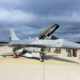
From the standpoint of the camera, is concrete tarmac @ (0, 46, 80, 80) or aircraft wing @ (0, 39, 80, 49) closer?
concrete tarmac @ (0, 46, 80, 80)

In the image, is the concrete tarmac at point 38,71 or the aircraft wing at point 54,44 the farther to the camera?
the aircraft wing at point 54,44

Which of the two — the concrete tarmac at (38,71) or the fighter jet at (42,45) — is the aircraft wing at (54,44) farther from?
the concrete tarmac at (38,71)

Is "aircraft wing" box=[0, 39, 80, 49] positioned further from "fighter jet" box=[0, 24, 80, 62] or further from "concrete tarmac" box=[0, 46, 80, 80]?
"concrete tarmac" box=[0, 46, 80, 80]

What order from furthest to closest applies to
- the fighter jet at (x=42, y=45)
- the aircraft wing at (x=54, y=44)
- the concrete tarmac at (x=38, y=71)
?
the fighter jet at (x=42, y=45) → the aircraft wing at (x=54, y=44) → the concrete tarmac at (x=38, y=71)

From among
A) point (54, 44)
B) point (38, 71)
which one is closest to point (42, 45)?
point (54, 44)

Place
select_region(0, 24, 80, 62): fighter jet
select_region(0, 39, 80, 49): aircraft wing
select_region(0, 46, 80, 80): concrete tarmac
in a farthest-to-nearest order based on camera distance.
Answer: select_region(0, 24, 80, 62): fighter jet
select_region(0, 39, 80, 49): aircraft wing
select_region(0, 46, 80, 80): concrete tarmac

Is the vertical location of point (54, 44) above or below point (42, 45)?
above

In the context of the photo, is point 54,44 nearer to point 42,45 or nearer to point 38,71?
point 42,45

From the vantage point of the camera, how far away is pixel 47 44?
911cm

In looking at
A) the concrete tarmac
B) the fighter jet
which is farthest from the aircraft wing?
the concrete tarmac

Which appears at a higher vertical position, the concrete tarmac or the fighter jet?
the fighter jet

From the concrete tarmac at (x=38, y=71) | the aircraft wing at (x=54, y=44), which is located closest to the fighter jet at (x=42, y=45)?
the aircraft wing at (x=54, y=44)

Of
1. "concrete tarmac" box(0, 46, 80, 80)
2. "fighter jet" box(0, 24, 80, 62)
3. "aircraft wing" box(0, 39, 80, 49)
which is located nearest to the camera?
"concrete tarmac" box(0, 46, 80, 80)

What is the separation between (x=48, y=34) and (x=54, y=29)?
2.96 feet
